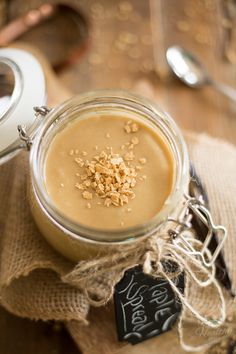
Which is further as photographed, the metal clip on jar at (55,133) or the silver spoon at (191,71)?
the silver spoon at (191,71)

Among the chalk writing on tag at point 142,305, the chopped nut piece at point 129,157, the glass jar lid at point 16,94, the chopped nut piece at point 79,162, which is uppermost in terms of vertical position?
the glass jar lid at point 16,94

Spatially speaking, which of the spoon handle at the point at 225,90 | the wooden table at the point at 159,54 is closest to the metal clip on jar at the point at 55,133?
the wooden table at the point at 159,54

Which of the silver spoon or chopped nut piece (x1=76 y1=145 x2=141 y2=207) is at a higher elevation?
chopped nut piece (x1=76 y1=145 x2=141 y2=207)

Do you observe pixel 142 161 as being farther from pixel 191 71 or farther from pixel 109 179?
pixel 191 71

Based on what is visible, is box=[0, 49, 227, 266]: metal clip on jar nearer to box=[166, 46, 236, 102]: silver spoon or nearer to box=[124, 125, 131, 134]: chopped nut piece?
box=[124, 125, 131, 134]: chopped nut piece

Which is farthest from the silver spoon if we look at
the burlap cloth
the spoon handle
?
the burlap cloth

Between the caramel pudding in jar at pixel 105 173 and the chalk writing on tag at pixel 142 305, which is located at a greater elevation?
the caramel pudding in jar at pixel 105 173

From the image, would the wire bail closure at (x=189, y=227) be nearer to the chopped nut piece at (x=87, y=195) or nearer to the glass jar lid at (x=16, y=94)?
the chopped nut piece at (x=87, y=195)

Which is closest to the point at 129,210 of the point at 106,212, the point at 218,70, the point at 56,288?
the point at 106,212
